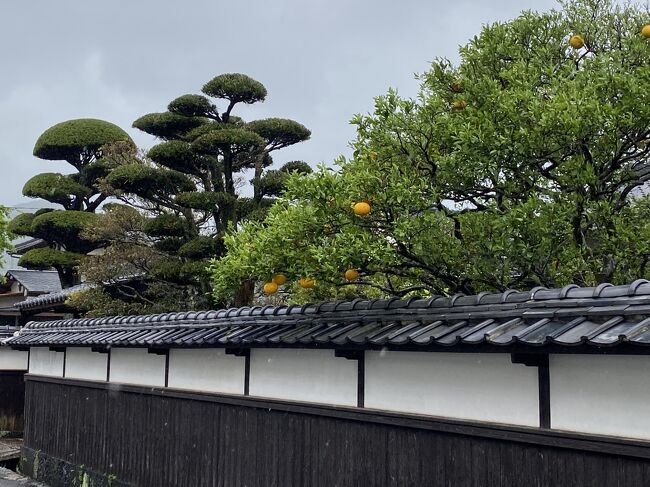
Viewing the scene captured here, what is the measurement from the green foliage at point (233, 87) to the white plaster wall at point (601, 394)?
18.3m

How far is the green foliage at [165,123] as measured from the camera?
78.5 ft

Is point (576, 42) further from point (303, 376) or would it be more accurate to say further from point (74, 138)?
point (74, 138)

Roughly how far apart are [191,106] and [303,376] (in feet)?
52.2

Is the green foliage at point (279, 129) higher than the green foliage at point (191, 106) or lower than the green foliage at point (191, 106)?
lower

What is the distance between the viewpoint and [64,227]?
1281 inches

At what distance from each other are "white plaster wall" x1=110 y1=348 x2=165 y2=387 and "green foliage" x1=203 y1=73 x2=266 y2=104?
11.1 m

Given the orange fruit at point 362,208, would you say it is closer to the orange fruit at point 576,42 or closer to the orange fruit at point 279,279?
the orange fruit at point 279,279

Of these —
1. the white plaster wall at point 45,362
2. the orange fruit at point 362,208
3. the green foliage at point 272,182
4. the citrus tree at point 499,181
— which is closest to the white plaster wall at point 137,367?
the white plaster wall at point 45,362

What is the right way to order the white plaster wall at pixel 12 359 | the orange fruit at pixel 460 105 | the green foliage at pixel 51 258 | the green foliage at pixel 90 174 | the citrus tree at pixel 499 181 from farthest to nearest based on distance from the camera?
1. the green foliage at pixel 90 174
2. the green foliage at pixel 51 258
3. the white plaster wall at pixel 12 359
4. the orange fruit at pixel 460 105
5. the citrus tree at pixel 499 181

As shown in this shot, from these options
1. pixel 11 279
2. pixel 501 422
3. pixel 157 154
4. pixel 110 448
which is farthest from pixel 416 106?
pixel 11 279

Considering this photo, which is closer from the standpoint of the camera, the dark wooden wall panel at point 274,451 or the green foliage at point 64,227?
the dark wooden wall panel at point 274,451

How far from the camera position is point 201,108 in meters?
23.5

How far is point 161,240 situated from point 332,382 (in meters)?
15.4

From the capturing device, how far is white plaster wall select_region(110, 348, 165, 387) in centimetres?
1294
